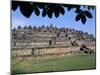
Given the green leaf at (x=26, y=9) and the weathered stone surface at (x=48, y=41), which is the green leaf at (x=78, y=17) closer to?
the weathered stone surface at (x=48, y=41)

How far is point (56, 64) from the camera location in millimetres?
2816

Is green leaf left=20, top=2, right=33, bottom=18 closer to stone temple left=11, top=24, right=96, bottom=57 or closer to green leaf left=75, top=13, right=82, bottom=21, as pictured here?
stone temple left=11, top=24, right=96, bottom=57

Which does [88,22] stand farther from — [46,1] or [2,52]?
[2,52]

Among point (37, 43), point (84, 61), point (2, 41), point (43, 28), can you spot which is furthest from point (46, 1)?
point (84, 61)

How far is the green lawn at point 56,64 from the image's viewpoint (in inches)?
105

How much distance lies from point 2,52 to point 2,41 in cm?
11

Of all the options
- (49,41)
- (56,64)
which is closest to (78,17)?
(49,41)

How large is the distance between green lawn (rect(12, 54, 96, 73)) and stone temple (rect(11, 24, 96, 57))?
0.22 feet

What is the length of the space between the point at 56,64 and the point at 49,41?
277mm

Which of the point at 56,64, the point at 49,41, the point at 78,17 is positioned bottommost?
the point at 56,64

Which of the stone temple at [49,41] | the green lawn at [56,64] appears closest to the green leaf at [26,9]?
the stone temple at [49,41]

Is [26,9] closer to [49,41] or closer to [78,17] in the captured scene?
[49,41]

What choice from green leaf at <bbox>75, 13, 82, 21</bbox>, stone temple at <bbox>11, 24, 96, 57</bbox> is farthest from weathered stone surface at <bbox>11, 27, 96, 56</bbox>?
green leaf at <bbox>75, 13, 82, 21</bbox>

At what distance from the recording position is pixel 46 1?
277 cm
